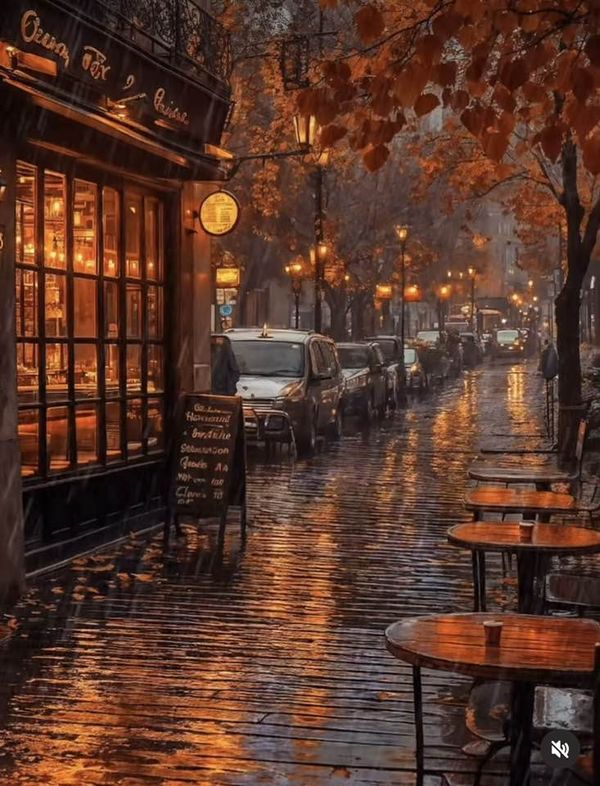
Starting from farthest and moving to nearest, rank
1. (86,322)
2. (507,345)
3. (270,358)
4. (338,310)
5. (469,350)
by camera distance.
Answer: (507,345) → (469,350) → (338,310) → (270,358) → (86,322)

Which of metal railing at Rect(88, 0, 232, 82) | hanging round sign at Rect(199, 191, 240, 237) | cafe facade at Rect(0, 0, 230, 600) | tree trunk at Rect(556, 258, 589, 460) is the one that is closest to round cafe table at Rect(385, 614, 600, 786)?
cafe facade at Rect(0, 0, 230, 600)

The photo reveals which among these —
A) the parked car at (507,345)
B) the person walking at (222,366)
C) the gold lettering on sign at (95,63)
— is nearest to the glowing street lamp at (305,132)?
the person walking at (222,366)

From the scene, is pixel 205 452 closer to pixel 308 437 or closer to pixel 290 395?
pixel 290 395

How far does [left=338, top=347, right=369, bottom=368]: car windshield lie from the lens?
103 ft

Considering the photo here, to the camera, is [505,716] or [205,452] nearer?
[505,716]

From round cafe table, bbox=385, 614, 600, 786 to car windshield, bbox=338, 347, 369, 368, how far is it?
25635mm

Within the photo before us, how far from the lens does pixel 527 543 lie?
23.4 ft

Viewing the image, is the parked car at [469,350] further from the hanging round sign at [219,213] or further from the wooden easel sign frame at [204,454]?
the wooden easel sign frame at [204,454]

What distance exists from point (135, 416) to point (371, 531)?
255 centimetres

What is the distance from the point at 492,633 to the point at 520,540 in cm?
231

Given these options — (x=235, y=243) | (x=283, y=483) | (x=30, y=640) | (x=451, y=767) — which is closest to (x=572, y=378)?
(x=283, y=483)

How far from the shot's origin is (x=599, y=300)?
2147 inches

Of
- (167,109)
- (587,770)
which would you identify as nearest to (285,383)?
A: (167,109)

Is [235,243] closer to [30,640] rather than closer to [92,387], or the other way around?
[92,387]
